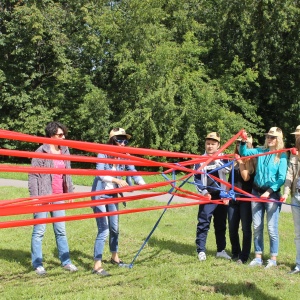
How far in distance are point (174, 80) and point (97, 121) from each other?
13.5ft

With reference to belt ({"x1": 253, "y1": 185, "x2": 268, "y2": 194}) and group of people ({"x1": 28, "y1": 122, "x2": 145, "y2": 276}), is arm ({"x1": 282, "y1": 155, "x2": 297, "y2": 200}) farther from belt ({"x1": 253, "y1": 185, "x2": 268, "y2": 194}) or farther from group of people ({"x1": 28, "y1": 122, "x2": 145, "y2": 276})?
group of people ({"x1": 28, "y1": 122, "x2": 145, "y2": 276})

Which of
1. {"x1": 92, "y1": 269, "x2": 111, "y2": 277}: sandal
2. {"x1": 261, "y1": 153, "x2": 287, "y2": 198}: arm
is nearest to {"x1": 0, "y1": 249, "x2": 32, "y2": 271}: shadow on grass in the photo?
{"x1": 92, "y1": 269, "x2": 111, "y2": 277}: sandal

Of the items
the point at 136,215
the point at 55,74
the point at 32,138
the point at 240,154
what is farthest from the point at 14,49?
the point at 32,138

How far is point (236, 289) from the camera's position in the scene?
4.56m

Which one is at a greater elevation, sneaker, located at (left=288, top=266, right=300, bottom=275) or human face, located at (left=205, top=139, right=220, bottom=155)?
human face, located at (left=205, top=139, right=220, bottom=155)

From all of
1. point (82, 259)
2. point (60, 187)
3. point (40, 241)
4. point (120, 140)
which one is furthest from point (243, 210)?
point (40, 241)

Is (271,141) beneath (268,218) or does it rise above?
above

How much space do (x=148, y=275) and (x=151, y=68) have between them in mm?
14882

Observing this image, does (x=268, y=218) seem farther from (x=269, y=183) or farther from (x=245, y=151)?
(x=245, y=151)

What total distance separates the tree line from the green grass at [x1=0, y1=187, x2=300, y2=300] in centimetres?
1195

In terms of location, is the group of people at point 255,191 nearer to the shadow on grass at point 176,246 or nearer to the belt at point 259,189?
the belt at point 259,189

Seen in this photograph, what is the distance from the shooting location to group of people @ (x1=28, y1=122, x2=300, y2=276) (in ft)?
16.7

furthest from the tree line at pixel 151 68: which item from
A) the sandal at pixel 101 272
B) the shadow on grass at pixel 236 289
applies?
the shadow on grass at pixel 236 289

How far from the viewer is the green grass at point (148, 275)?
14.5 feet
